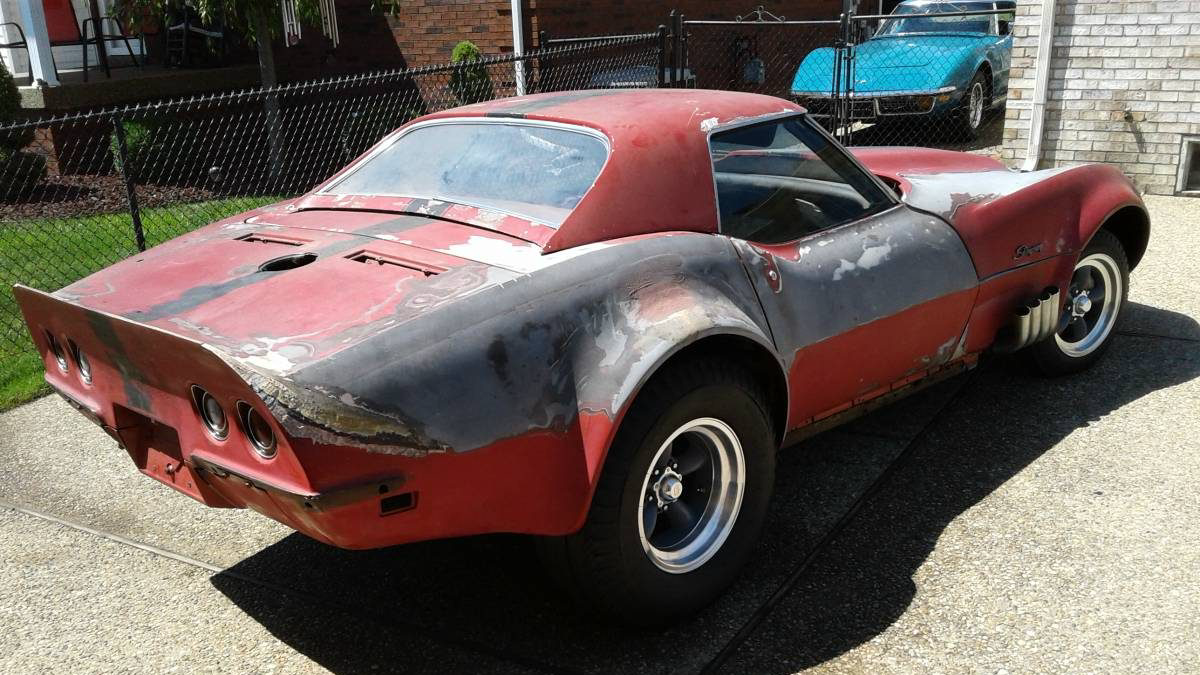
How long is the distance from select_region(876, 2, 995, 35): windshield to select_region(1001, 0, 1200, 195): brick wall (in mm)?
3095

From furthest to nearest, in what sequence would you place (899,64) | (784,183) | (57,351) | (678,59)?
(899,64), (678,59), (784,183), (57,351)

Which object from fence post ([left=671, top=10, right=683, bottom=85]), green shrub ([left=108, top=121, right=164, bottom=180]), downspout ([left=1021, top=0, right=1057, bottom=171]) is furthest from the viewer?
green shrub ([left=108, top=121, right=164, bottom=180])

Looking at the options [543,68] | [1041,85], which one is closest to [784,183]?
[1041,85]

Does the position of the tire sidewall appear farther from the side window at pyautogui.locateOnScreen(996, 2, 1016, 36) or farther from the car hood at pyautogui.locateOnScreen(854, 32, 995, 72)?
the side window at pyautogui.locateOnScreen(996, 2, 1016, 36)

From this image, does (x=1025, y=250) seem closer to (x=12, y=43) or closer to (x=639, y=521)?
(x=639, y=521)

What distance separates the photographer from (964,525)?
12.1ft

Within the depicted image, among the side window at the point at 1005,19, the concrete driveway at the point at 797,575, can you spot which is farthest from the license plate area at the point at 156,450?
the side window at the point at 1005,19

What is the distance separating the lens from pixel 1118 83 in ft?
28.0

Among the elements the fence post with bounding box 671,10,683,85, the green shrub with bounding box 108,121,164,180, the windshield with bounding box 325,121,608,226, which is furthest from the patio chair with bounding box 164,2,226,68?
the windshield with bounding box 325,121,608,226

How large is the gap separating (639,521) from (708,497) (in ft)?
1.25

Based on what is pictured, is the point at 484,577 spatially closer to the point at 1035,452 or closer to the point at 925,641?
the point at 925,641

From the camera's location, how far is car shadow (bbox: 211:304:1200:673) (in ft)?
10.1

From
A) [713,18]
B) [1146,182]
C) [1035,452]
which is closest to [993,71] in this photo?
[1146,182]

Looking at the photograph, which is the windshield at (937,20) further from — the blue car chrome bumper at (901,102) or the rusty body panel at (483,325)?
the rusty body panel at (483,325)
